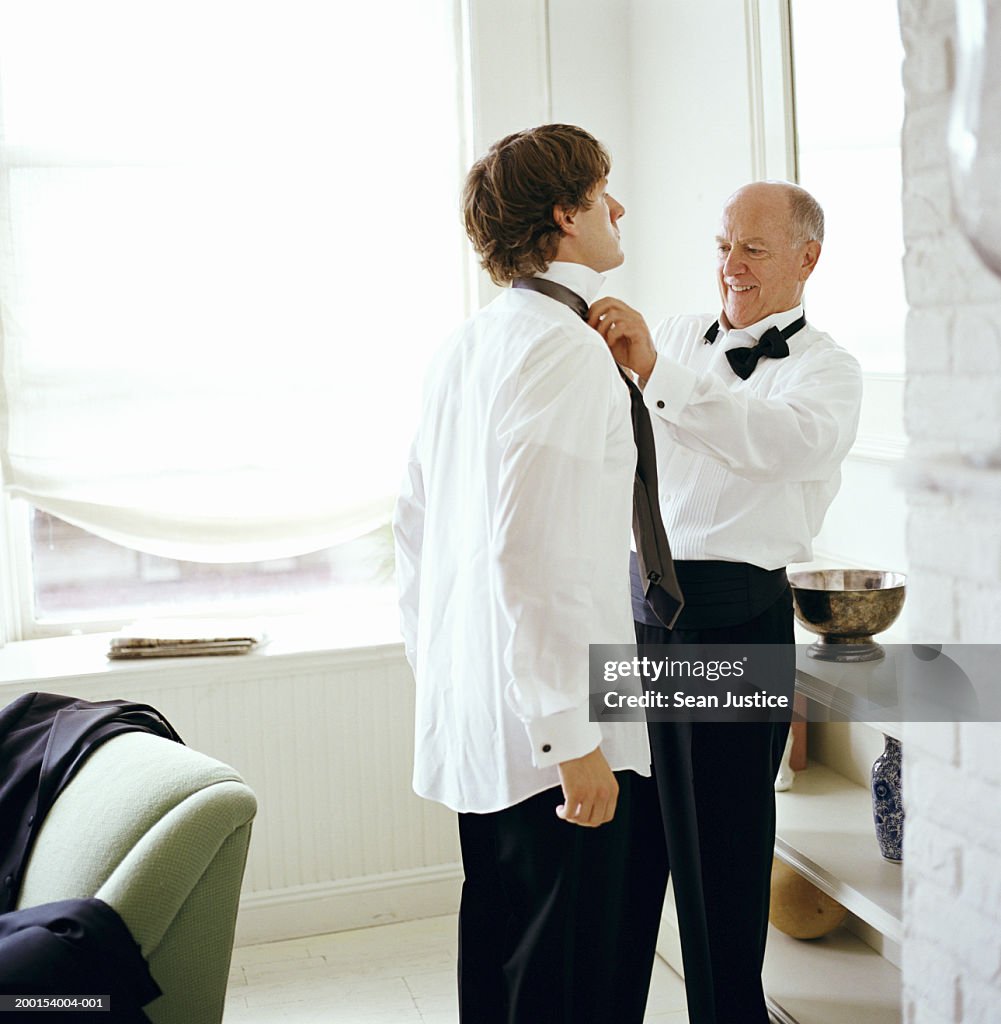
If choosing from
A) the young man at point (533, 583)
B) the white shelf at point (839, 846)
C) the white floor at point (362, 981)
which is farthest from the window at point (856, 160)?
the white floor at point (362, 981)

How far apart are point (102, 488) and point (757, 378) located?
69.5 inches

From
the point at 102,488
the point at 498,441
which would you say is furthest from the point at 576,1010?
the point at 102,488

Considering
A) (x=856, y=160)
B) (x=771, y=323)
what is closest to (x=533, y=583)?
(x=771, y=323)

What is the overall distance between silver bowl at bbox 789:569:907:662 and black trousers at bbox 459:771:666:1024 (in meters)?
0.52

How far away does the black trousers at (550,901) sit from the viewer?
1722 millimetres

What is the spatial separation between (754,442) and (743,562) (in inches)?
10.1

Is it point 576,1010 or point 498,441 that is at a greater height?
point 498,441

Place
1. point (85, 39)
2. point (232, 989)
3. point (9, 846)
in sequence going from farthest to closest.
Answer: point (85, 39)
point (232, 989)
point (9, 846)

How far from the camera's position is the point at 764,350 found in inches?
85.0

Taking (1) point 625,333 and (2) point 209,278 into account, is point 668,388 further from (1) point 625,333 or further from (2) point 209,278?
(2) point 209,278

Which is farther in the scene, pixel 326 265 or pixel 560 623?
pixel 326 265

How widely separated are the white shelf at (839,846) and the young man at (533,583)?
524mm

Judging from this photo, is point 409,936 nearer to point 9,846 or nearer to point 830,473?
point 9,846

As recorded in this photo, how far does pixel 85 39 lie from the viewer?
301cm
